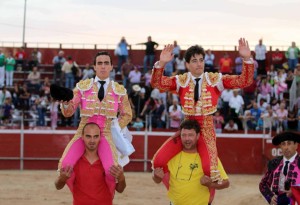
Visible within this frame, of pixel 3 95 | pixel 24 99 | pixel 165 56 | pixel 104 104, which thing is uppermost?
pixel 165 56

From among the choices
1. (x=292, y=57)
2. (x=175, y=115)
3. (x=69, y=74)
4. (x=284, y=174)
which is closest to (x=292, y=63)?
(x=292, y=57)

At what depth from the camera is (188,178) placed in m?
6.71

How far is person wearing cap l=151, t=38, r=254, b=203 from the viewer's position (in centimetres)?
691

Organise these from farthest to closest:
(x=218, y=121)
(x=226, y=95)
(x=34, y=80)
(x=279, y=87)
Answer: (x=34, y=80), (x=279, y=87), (x=226, y=95), (x=218, y=121)

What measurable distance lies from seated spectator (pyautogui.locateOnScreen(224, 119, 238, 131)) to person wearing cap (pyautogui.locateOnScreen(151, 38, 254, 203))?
10.8 metres

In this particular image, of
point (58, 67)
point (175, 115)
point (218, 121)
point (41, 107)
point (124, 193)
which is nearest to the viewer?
point (124, 193)

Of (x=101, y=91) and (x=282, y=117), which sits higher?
(x=101, y=91)

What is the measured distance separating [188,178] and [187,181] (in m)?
0.03

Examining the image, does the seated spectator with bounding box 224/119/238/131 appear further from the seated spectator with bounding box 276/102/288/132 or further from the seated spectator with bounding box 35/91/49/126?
the seated spectator with bounding box 35/91/49/126

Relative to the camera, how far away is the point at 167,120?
706 inches

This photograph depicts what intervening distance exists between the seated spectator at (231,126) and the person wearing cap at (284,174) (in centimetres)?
1042

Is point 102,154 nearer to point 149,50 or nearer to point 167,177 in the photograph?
point 167,177

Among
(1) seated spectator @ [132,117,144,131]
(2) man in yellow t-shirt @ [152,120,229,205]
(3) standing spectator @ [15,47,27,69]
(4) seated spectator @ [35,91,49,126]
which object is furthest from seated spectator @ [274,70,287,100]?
(2) man in yellow t-shirt @ [152,120,229,205]

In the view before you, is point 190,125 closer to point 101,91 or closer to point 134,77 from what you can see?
point 101,91
